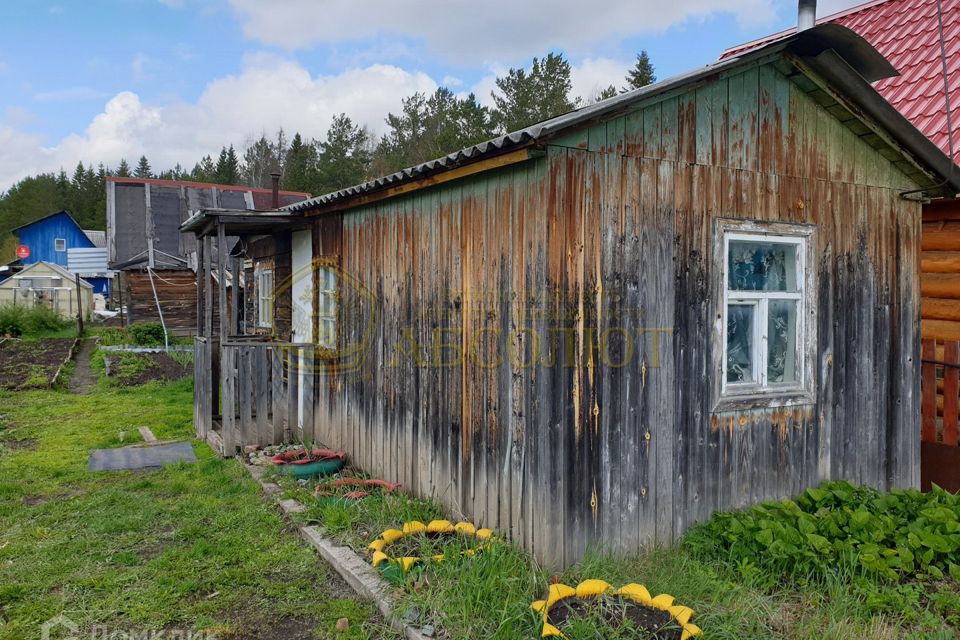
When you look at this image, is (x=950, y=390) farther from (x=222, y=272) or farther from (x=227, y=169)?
(x=227, y=169)

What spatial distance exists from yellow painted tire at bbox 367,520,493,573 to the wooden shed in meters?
0.20

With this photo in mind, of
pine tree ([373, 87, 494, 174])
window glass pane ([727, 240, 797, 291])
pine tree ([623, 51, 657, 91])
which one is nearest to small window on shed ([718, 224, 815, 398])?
window glass pane ([727, 240, 797, 291])

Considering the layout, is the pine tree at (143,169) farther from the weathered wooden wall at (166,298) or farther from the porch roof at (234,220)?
the porch roof at (234,220)

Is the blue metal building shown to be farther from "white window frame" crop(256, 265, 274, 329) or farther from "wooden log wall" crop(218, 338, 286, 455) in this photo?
"wooden log wall" crop(218, 338, 286, 455)

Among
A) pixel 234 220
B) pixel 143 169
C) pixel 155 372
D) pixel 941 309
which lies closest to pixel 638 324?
pixel 941 309

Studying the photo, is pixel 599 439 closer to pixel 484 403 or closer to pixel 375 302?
pixel 484 403

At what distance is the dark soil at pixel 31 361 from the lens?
12.9 m

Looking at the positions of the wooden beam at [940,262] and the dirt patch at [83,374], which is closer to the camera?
the wooden beam at [940,262]

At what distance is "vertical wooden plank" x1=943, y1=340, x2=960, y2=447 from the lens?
589 centimetres

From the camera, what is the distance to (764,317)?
4914 millimetres

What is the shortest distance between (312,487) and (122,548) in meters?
1.66

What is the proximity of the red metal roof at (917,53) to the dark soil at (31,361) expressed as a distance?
560 inches

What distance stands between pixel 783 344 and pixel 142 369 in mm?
13434

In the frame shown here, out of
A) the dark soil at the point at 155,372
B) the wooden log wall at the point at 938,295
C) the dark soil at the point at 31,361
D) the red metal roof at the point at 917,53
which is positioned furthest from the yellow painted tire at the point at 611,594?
the dark soil at the point at 31,361
